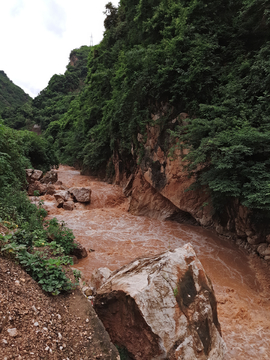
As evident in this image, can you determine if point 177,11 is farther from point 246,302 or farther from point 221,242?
→ point 246,302

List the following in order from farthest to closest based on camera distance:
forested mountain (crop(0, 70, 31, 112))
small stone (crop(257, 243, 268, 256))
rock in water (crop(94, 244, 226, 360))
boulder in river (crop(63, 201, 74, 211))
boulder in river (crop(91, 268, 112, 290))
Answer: forested mountain (crop(0, 70, 31, 112)) → boulder in river (crop(63, 201, 74, 211)) → small stone (crop(257, 243, 268, 256)) → boulder in river (crop(91, 268, 112, 290)) → rock in water (crop(94, 244, 226, 360))

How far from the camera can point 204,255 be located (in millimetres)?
7375

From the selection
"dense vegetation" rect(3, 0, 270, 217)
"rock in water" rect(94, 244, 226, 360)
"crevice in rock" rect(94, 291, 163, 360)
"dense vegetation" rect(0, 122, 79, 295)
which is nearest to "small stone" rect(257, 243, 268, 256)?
"dense vegetation" rect(3, 0, 270, 217)

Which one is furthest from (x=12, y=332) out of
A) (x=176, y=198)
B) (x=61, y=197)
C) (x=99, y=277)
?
(x=61, y=197)

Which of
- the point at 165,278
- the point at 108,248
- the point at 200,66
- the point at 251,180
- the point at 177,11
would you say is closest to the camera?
the point at 165,278

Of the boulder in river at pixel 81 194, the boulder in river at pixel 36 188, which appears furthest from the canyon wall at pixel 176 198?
the boulder in river at pixel 36 188

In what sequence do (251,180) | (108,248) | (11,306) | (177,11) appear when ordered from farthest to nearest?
(177,11) → (108,248) → (251,180) → (11,306)

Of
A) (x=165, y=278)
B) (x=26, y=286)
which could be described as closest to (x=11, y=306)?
(x=26, y=286)

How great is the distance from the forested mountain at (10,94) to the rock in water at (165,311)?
2055 inches

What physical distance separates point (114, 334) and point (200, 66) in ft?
30.0

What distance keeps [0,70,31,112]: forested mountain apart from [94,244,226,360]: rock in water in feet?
171

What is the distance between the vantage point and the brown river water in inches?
162

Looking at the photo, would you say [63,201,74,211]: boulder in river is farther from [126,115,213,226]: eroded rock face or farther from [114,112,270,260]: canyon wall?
[126,115,213,226]: eroded rock face

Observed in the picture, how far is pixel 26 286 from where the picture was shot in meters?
2.53
